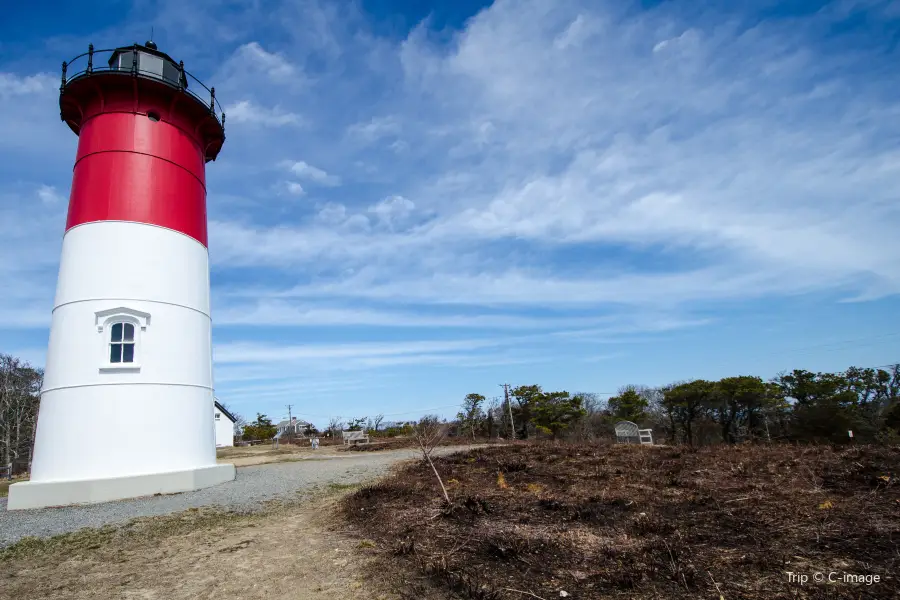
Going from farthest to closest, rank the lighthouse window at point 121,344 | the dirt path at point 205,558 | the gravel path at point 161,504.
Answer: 1. the lighthouse window at point 121,344
2. the gravel path at point 161,504
3. the dirt path at point 205,558

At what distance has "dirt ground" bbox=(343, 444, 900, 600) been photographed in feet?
12.6

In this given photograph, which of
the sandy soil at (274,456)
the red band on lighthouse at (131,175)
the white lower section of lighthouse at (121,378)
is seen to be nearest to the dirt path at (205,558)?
the white lower section of lighthouse at (121,378)

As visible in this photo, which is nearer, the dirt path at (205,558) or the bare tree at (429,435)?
the dirt path at (205,558)

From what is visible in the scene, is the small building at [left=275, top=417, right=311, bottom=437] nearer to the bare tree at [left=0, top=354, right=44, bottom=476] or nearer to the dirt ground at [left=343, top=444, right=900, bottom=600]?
the bare tree at [left=0, top=354, right=44, bottom=476]

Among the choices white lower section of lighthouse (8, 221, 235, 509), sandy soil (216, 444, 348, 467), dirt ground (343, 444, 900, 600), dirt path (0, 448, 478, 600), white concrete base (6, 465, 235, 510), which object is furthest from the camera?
sandy soil (216, 444, 348, 467)

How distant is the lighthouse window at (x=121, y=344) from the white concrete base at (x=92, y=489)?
2.78 metres

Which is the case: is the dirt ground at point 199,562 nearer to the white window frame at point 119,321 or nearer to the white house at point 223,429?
the white window frame at point 119,321

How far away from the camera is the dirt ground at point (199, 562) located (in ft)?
15.6

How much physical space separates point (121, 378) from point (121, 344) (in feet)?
2.79

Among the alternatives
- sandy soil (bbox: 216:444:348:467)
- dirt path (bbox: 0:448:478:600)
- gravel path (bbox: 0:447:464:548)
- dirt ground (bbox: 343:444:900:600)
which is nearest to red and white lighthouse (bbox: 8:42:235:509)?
gravel path (bbox: 0:447:464:548)

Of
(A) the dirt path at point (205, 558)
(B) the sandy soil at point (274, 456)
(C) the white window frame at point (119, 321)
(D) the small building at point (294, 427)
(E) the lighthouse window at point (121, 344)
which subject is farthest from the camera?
(D) the small building at point (294, 427)

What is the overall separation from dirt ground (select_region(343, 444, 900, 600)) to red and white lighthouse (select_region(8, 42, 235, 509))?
19.8 ft

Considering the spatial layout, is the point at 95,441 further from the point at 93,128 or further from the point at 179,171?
the point at 93,128

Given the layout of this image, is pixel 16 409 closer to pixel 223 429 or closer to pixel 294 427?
pixel 223 429
